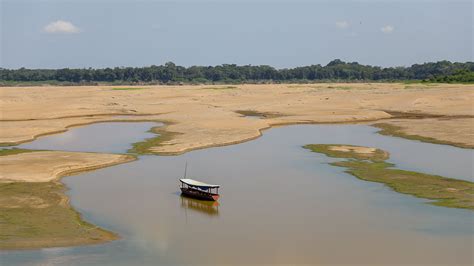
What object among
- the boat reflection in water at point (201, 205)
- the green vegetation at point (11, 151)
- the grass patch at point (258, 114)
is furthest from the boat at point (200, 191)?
the grass patch at point (258, 114)

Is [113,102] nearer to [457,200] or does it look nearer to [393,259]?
[457,200]

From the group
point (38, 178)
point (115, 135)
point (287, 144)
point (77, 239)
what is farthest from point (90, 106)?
point (77, 239)

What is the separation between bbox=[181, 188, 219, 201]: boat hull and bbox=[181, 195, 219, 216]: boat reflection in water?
0.44ft

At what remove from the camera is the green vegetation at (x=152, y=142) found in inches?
1364

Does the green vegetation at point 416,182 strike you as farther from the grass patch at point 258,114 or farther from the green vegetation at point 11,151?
the grass patch at point 258,114

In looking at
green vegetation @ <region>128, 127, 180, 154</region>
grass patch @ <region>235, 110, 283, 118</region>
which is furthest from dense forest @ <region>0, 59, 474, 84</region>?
green vegetation @ <region>128, 127, 180, 154</region>

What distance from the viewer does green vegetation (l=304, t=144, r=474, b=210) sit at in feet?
73.7

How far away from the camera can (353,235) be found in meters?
18.0

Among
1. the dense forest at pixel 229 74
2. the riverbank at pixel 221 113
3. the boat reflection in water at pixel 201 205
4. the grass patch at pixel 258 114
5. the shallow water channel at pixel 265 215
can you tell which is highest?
the dense forest at pixel 229 74

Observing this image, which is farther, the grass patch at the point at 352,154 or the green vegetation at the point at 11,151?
the green vegetation at the point at 11,151

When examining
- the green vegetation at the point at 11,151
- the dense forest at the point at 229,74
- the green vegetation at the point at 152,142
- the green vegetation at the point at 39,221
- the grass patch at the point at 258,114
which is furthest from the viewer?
the dense forest at the point at 229,74

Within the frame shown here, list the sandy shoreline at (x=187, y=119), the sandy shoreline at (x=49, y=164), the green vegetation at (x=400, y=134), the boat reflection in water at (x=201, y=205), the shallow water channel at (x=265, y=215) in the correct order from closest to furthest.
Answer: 1. the shallow water channel at (x=265, y=215)
2. the boat reflection in water at (x=201, y=205)
3. the sandy shoreline at (x=187, y=119)
4. the sandy shoreline at (x=49, y=164)
5. the green vegetation at (x=400, y=134)

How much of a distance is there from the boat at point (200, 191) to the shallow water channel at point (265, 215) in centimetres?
34

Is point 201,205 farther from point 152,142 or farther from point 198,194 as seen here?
point 152,142
